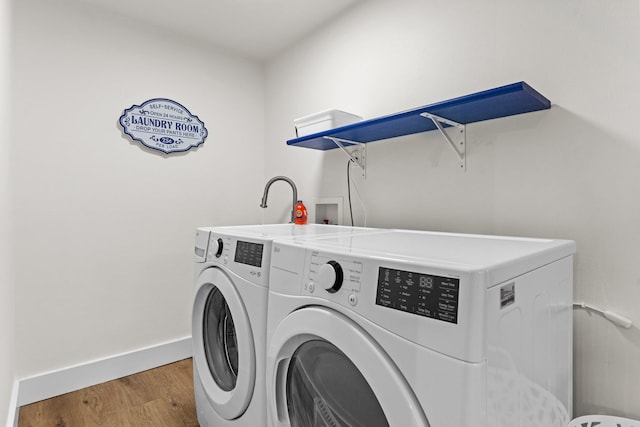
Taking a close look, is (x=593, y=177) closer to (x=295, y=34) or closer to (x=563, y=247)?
(x=563, y=247)

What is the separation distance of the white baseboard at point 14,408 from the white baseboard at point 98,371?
0.04 m

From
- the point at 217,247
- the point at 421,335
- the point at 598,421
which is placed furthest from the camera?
the point at 217,247

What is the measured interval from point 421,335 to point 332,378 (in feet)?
1.28

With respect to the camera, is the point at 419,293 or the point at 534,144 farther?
the point at 534,144

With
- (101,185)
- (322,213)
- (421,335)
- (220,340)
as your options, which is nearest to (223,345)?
(220,340)

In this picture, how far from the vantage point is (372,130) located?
176 centimetres

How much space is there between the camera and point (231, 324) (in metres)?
1.59

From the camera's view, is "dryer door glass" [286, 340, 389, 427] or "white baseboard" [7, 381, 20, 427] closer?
"dryer door glass" [286, 340, 389, 427]

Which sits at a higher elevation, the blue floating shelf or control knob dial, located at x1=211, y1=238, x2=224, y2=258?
the blue floating shelf

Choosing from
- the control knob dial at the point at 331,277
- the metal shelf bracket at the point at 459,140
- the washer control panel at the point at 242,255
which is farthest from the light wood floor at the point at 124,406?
the metal shelf bracket at the point at 459,140

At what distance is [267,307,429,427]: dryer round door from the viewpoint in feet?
2.47

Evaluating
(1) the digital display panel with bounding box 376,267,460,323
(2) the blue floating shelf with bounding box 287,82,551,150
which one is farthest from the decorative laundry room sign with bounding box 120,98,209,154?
(1) the digital display panel with bounding box 376,267,460,323

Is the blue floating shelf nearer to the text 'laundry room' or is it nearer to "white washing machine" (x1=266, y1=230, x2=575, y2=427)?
the text 'laundry room'

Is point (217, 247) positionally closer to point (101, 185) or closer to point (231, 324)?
point (231, 324)
